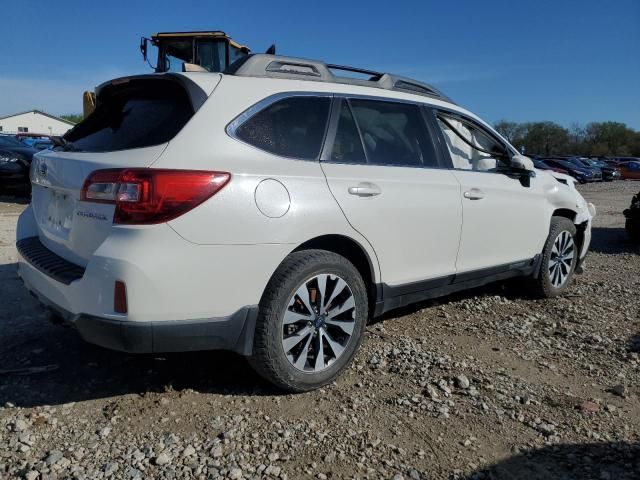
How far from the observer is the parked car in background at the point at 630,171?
39.1 m

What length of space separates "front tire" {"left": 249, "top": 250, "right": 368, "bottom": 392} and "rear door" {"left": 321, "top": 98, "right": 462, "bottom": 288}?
309mm

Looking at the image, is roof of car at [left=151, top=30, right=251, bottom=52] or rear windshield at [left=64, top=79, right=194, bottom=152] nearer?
rear windshield at [left=64, top=79, right=194, bottom=152]

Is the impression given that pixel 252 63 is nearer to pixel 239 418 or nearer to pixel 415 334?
pixel 239 418

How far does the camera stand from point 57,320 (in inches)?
116

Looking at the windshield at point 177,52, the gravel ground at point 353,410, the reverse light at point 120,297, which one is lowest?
the gravel ground at point 353,410

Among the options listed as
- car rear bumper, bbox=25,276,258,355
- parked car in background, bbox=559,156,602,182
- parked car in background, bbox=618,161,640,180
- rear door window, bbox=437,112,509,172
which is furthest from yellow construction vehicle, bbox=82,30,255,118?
parked car in background, bbox=618,161,640,180

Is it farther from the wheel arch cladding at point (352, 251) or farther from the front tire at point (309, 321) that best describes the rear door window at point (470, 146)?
the front tire at point (309, 321)

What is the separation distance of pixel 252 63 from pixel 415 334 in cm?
228

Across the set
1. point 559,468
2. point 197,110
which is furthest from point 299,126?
point 559,468

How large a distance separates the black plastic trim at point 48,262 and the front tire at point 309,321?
0.96 metres

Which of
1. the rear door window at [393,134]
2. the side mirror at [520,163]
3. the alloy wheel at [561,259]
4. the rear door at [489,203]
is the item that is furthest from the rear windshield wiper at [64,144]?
the alloy wheel at [561,259]

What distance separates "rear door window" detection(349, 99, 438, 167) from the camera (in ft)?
11.4

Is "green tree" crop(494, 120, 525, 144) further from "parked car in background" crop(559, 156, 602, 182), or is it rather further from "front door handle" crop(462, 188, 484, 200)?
"front door handle" crop(462, 188, 484, 200)

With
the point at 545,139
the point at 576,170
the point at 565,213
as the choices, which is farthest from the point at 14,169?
the point at 545,139
